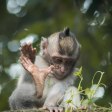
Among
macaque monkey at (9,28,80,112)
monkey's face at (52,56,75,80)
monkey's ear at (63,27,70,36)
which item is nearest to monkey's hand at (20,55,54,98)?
macaque monkey at (9,28,80,112)

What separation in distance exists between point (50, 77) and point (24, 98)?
77cm

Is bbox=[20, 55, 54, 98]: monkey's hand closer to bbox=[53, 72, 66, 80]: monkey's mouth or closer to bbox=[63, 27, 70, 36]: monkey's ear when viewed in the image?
bbox=[53, 72, 66, 80]: monkey's mouth

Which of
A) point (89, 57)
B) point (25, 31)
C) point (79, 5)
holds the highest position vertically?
point (79, 5)

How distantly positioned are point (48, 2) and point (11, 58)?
155cm

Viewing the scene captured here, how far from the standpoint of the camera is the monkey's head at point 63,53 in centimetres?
1031

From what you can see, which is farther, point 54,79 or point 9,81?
point 9,81

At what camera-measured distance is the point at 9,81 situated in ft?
38.9

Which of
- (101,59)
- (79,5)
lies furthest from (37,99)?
(101,59)

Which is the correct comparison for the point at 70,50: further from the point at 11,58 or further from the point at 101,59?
the point at 11,58

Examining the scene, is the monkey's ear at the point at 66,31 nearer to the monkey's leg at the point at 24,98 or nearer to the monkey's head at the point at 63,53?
the monkey's head at the point at 63,53

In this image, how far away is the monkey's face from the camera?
10.2 metres

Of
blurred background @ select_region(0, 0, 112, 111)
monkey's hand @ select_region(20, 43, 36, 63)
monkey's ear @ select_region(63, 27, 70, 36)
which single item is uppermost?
monkey's hand @ select_region(20, 43, 36, 63)

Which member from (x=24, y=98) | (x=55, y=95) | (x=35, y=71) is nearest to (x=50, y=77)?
(x=55, y=95)

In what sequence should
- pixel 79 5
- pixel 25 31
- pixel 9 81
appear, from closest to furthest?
pixel 79 5, pixel 9 81, pixel 25 31
